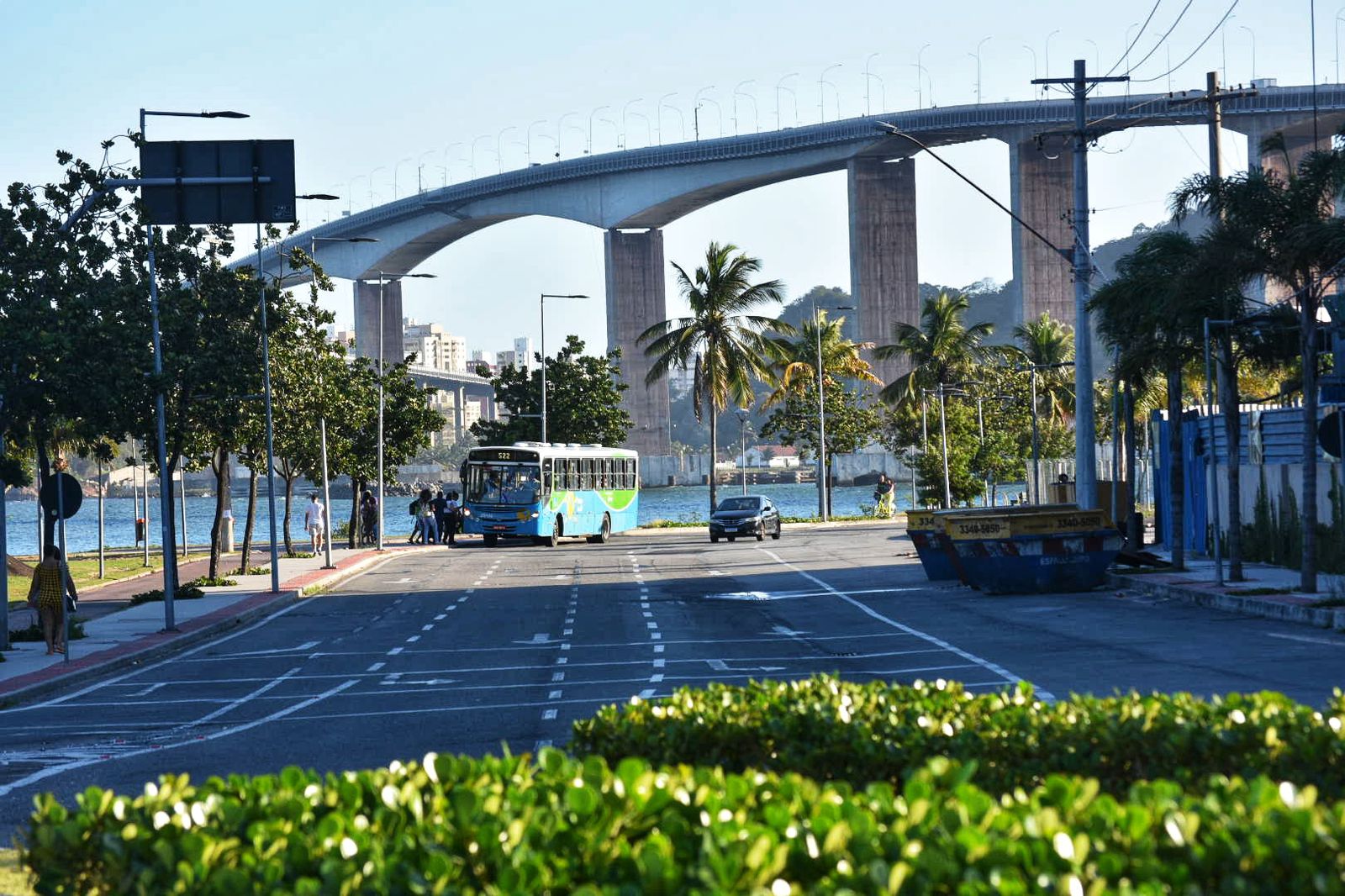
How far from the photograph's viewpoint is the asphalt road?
539 inches

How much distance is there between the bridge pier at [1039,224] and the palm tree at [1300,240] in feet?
253

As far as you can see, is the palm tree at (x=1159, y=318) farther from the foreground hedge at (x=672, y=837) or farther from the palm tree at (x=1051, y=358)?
the palm tree at (x=1051, y=358)

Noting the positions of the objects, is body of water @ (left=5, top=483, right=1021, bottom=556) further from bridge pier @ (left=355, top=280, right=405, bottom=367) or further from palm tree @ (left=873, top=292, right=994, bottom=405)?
palm tree @ (left=873, top=292, right=994, bottom=405)

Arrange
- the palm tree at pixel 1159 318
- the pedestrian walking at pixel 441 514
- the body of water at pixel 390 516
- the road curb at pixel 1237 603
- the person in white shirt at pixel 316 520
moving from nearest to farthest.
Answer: the road curb at pixel 1237 603, the palm tree at pixel 1159 318, the person in white shirt at pixel 316 520, the pedestrian walking at pixel 441 514, the body of water at pixel 390 516

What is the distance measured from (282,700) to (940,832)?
13.6m

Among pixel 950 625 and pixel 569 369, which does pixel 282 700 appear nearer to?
pixel 950 625

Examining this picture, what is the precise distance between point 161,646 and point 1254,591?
16.8 metres

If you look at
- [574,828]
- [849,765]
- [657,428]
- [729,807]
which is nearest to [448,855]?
[574,828]

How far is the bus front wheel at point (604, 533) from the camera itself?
64.6 meters

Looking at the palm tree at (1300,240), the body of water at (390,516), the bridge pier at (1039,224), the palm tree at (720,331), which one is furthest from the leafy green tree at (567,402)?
the palm tree at (1300,240)

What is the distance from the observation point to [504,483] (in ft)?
195

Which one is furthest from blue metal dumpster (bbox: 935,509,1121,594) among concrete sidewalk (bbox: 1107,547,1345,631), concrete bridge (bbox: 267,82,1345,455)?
concrete bridge (bbox: 267,82,1345,455)

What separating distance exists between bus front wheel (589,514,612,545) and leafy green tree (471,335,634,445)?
14.3 m

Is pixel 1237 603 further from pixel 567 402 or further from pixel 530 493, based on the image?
pixel 567 402
